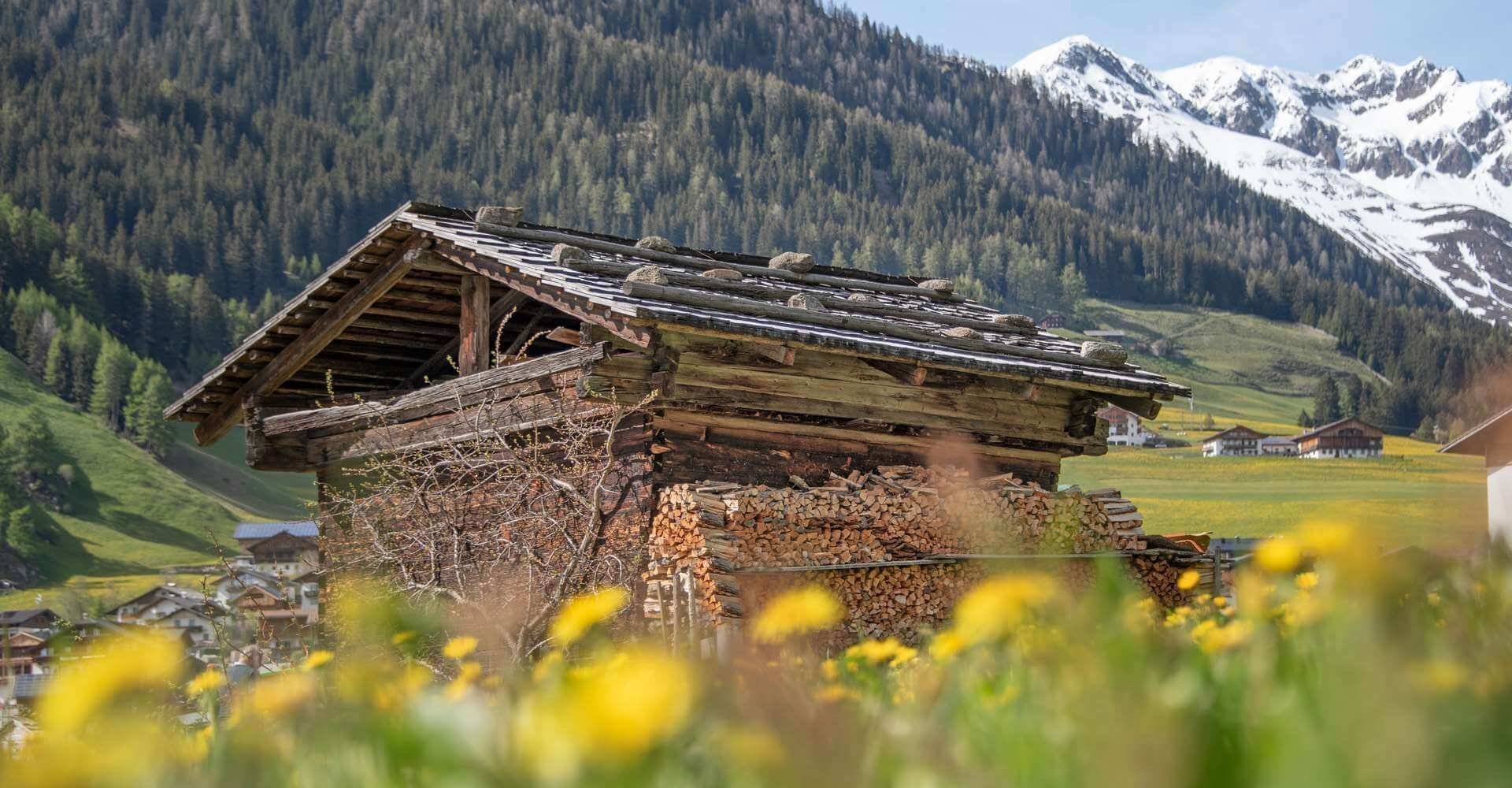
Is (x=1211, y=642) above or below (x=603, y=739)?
below

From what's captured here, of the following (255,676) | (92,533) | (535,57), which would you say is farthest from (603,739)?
(535,57)

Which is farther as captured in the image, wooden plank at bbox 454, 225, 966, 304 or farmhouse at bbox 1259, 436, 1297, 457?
farmhouse at bbox 1259, 436, 1297, 457

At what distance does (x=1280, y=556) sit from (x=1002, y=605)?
1.80ft

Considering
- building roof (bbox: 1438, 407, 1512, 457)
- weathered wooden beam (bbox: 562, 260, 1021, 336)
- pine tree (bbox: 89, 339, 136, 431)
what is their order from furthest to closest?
pine tree (bbox: 89, 339, 136, 431), building roof (bbox: 1438, 407, 1512, 457), weathered wooden beam (bbox: 562, 260, 1021, 336)

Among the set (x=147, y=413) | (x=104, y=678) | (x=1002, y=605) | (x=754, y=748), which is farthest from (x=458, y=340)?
(x=147, y=413)

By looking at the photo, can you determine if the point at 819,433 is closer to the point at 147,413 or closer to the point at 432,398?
the point at 432,398

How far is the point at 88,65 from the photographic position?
15325cm

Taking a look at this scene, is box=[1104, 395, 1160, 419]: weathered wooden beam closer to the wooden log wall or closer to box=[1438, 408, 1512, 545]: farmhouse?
the wooden log wall

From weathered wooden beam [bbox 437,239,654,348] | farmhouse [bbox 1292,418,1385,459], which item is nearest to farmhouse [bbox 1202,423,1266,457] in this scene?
farmhouse [bbox 1292,418,1385,459]

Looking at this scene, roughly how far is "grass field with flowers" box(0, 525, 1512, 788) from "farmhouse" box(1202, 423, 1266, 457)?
103 meters

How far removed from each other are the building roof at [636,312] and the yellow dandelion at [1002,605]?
5.65 metres

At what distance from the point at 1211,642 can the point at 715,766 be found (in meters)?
1.43

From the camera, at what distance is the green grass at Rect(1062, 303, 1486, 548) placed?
6.16 feet

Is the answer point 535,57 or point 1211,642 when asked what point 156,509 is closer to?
→ point 1211,642
